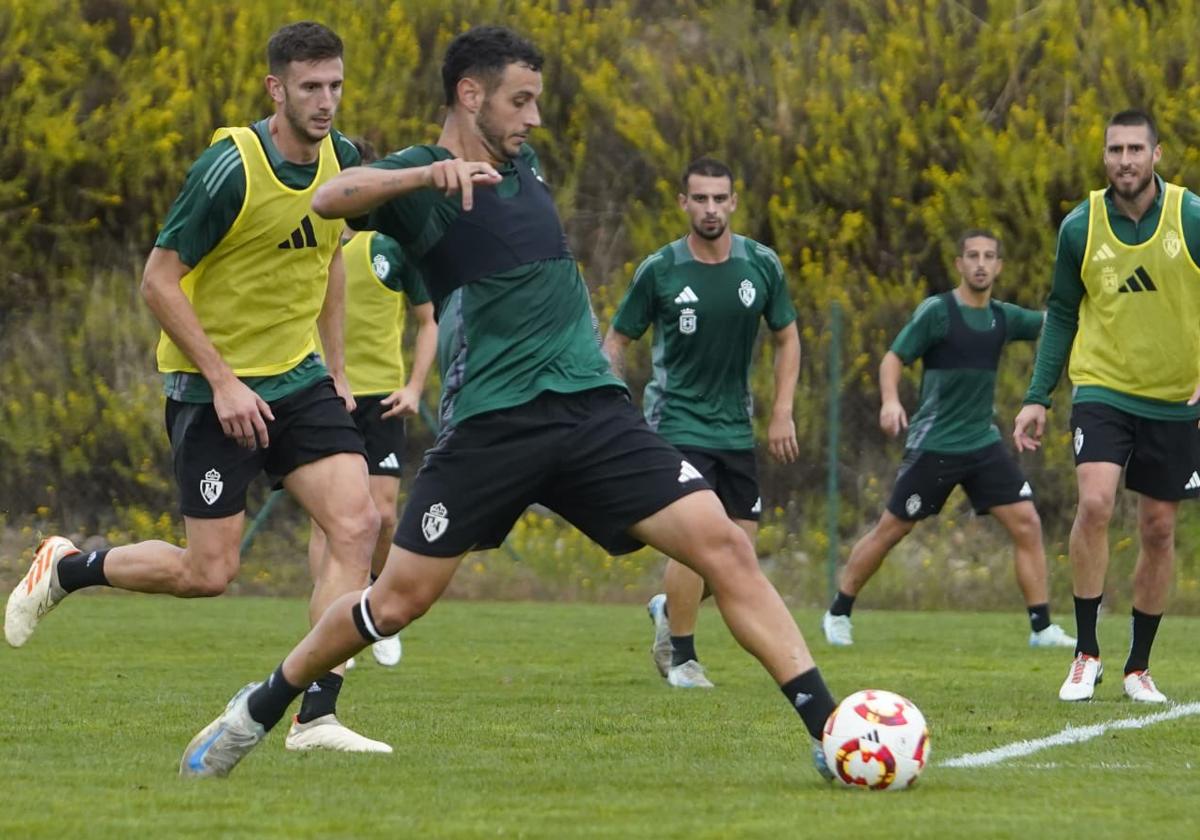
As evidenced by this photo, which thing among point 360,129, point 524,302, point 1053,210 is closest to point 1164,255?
point 524,302

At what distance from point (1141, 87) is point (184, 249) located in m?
13.7

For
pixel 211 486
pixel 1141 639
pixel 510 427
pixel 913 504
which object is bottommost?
pixel 913 504

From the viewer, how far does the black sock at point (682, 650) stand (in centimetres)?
1001

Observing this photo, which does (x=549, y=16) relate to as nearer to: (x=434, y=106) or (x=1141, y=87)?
(x=434, y=106)

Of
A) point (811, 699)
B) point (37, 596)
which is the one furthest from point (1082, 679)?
point (37, 596)

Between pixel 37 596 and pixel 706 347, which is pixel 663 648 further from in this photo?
pixel 37 596

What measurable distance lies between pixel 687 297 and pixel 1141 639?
263 cm

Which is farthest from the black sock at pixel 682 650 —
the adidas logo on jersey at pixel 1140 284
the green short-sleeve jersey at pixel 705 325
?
the adidas logo on jersey at pixel 1140 284

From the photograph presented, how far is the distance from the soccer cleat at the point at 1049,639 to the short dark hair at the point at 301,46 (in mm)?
6835

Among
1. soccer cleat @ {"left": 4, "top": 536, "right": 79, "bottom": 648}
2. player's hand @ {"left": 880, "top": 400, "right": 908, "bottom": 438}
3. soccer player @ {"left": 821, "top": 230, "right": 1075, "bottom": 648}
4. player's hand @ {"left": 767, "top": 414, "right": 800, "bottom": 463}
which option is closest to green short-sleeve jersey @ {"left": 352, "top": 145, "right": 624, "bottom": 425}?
soccer cleat @ {"left": 4, "top": 536, "right": 79, "bottom": 648}

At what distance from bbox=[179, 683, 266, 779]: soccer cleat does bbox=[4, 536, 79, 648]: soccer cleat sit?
7.45 feet

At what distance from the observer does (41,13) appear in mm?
20781

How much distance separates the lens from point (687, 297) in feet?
33.4

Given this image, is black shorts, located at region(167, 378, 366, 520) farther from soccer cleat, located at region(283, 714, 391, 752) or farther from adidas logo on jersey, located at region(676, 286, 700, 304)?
adidas logo on jersey, located at region(676, 286, 700, 304)
